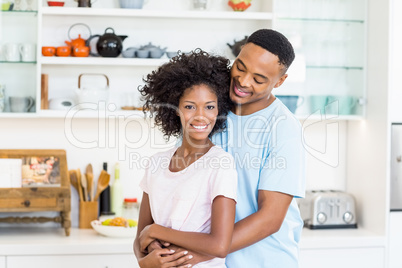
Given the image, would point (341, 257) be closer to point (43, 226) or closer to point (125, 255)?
point (125, 255)

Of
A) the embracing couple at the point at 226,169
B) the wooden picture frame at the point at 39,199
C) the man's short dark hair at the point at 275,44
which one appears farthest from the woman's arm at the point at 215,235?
the wooden picture frame at the point at 39,199

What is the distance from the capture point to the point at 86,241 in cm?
302

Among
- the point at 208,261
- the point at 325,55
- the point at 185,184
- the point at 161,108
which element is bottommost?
the point at 208,261

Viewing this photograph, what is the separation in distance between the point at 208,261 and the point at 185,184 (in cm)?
23

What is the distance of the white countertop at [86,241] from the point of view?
2945mm

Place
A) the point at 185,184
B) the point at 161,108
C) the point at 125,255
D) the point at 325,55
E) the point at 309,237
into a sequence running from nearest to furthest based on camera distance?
1. the point at 185,184
2. the point at 161,108
3. the point at 125,255
4. the point at 309,237
5. the point at 325,55

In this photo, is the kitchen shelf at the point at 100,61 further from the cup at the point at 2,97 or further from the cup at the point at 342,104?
the cup at the point at 342,104

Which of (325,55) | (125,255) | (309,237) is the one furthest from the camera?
(325,55)

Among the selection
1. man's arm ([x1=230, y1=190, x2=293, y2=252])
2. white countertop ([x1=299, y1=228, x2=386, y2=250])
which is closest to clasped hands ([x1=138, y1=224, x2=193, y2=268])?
man's arm ([x1=230, y1=190, x2=293, y2=252])

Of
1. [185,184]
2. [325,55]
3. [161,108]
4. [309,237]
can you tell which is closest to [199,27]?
[325,55]

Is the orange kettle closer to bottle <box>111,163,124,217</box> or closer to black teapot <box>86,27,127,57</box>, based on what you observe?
black teapot <box>86,27,127,57</box>

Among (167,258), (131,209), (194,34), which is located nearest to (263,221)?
(167,258)

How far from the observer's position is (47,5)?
336 centimetres

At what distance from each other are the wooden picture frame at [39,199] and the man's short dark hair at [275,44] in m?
1.81
